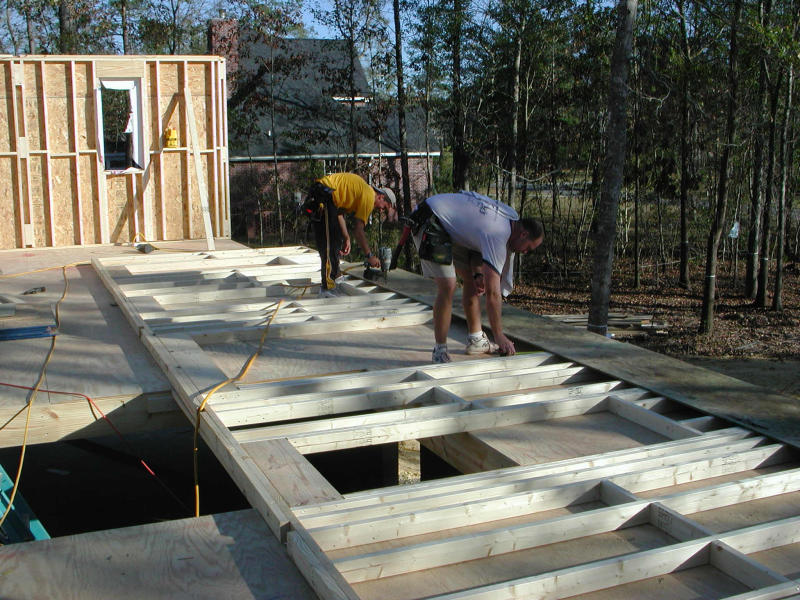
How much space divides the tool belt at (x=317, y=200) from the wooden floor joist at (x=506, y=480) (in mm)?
1255

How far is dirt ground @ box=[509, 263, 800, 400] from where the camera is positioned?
9.28 metres

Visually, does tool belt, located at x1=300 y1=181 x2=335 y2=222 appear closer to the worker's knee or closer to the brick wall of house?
the worker's knee

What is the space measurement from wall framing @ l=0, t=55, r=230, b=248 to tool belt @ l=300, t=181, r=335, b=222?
3901 mm

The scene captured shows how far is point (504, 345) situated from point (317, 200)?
217cm

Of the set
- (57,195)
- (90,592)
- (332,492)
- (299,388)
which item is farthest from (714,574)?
(57,195)

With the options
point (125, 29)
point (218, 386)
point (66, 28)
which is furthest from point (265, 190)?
point (218, 386)

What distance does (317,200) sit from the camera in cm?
583

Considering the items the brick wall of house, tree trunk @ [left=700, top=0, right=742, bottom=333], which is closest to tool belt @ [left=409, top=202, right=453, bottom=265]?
tree trunk @ [left=700, top=0, right=742, bottom=333]

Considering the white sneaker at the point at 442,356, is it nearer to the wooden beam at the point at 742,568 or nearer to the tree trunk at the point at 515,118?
the wooden beam at the point at 742,568

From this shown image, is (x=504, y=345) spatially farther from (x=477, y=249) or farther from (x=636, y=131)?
(x=636, y=131)

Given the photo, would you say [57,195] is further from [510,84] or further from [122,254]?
[510,84]

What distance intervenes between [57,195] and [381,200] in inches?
232

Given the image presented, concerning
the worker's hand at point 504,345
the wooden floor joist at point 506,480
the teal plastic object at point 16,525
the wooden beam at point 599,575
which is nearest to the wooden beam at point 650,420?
the wooden floor joist at point 506,480

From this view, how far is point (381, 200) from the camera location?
5.82m
